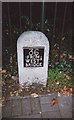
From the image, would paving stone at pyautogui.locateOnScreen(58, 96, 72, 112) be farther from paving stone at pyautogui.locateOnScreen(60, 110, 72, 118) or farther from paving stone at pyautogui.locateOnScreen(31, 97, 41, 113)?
paving stone at pyautogui.locateOnScreen(31, 97, 41, 113)

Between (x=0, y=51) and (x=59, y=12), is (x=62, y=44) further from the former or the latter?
(x=0, y=51)

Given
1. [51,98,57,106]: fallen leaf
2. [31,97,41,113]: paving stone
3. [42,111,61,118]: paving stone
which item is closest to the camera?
[42,111,61,118]: paving stone

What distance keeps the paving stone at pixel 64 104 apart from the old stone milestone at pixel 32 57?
414 mm

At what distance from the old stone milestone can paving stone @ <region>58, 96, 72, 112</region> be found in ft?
1.36

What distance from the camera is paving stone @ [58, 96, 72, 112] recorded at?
3.72m

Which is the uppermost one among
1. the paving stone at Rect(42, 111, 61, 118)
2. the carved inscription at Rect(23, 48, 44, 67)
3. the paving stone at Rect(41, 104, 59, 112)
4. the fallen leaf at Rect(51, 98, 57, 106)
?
the carved inscription at Rect(23, 48, 44, 67)

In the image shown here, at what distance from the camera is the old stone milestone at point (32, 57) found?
3.58 m

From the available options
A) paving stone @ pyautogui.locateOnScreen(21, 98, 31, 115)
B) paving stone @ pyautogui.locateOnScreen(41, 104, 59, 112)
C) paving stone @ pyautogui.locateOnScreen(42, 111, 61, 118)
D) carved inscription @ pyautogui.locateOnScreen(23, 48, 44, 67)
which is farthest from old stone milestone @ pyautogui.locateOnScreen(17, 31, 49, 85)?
paving stone @ pyautogui.locateOnScreen(42, 111, 61, 118)

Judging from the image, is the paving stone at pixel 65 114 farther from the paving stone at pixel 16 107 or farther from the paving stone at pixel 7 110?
the paving stone at pixel 7 110

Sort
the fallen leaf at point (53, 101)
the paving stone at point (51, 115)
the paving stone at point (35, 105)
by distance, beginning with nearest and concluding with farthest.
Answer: the paving stone at point (51, 115) < the paving stone at point (35, 105) < the fallen leaf at point (53, 101)

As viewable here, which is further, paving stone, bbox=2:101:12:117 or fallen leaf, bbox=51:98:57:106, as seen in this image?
fallen leaf, bbox=51:98:57:106

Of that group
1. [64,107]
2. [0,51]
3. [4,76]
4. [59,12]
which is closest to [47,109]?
[64,107]

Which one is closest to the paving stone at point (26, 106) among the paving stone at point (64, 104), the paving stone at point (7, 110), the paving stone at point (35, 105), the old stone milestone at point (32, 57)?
the paving stone at point (35, 105)

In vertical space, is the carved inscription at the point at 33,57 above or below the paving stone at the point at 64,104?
above
